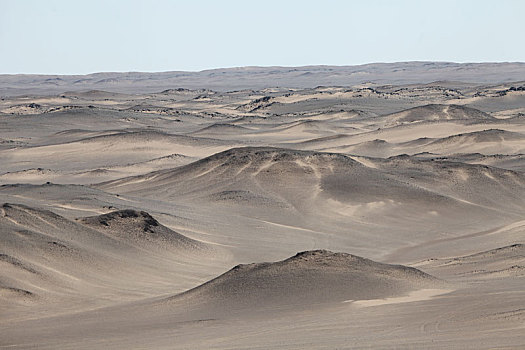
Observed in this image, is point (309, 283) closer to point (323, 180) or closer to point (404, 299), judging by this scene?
point (404, 299)

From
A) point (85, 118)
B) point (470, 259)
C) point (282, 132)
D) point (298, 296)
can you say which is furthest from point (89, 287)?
point (85, 118)

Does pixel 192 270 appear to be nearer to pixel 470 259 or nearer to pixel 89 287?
pixel 89 287

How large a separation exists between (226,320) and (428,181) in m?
→ 21.7

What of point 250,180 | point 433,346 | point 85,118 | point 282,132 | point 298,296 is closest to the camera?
point 433,346

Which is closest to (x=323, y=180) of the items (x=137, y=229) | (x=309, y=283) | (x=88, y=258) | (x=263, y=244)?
(x=263, y=244)

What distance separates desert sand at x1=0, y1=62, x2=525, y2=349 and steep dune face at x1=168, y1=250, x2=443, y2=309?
0.04m

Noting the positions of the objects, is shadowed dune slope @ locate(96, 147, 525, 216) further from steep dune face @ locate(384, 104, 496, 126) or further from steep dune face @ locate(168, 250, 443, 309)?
steep dune face @ locate(384, 104, 496, 126)

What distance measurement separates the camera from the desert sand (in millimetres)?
13062

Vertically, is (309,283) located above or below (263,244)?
above

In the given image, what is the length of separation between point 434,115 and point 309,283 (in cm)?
5204

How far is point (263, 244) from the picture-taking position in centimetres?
2439

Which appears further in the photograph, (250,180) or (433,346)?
(250,180)

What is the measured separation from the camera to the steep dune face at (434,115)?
6525cm

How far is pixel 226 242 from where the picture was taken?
24.4 m
